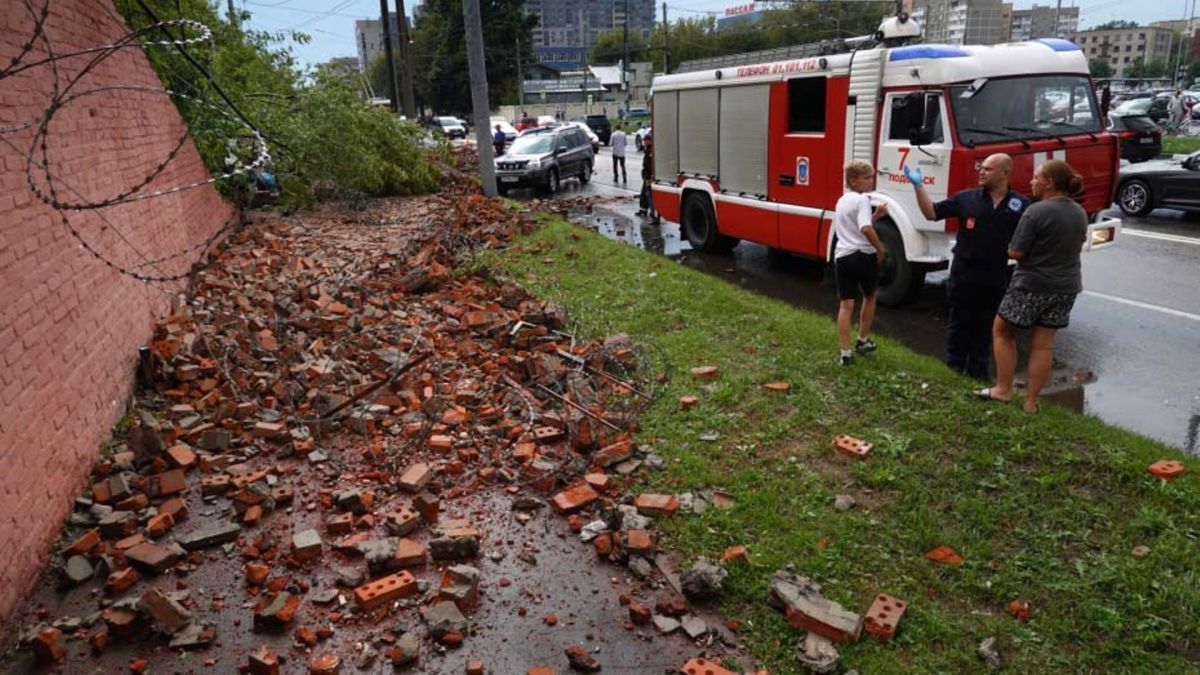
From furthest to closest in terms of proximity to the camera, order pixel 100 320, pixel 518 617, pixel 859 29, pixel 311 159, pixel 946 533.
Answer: pixel 859 29 → pixel 311 159 → pixel 100 320 → pixel 946 533 → pixel 518 617

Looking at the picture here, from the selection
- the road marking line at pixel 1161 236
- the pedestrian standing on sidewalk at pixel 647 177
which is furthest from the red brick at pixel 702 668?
the road marking line at pixel 1161 236

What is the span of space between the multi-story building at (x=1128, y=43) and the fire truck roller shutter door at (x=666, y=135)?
14488cm

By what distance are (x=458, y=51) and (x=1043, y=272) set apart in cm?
7107

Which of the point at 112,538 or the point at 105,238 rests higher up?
the point at 105,238

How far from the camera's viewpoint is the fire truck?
847 centimetres

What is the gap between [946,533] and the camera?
4289 mm

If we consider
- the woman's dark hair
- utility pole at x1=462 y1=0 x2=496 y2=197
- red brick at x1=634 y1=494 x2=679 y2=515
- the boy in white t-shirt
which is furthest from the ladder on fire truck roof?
red brick at x1=634 y1=494 x2=679 y2=515

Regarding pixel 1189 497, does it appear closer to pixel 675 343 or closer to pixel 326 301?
pixel 675 343

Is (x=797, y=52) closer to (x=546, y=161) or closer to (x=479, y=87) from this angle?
(x=479, y=87)

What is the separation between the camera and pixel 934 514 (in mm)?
4469

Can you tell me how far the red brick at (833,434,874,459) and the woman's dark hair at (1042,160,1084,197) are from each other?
2.16 m

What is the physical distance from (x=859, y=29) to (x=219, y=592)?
85086mm

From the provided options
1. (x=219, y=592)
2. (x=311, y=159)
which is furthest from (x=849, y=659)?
(x=311, y=159)

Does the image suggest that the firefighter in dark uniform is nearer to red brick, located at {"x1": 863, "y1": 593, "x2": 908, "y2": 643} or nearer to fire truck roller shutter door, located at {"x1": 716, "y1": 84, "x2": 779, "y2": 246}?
red brick, located at {"x1": 863, "y1": 593, "x2": 908, "y2": 643}
